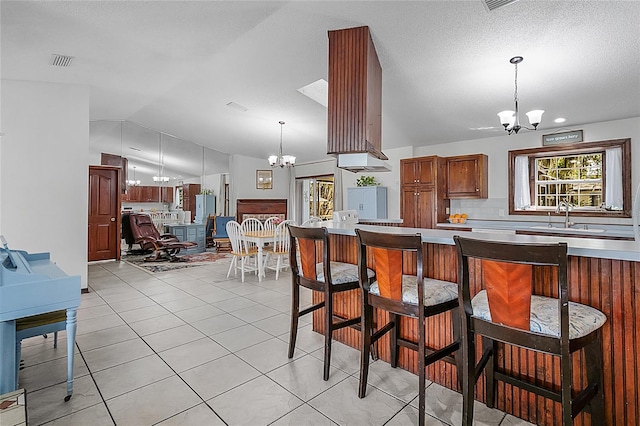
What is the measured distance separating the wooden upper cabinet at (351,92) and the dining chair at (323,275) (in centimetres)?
120

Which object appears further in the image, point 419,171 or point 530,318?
point 419,171

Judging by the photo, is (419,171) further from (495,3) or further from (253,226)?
(495,3)

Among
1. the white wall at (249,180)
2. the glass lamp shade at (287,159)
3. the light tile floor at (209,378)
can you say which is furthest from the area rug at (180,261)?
the glass lamp shade at (287,159)

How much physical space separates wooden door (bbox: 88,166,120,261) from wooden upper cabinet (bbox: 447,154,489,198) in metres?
6.90

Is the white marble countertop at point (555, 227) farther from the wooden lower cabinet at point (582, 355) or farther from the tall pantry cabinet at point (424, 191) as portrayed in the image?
the wooden lower cabinet at point (582, 355)

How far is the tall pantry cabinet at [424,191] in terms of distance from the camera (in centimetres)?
570

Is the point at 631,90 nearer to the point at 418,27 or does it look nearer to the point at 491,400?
the point at 418,27

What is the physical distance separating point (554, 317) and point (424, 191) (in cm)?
463

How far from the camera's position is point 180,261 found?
268 inches

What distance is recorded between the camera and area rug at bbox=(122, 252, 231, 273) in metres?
6.14

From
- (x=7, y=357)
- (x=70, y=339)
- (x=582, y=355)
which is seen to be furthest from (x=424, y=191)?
(x=7, y=357)

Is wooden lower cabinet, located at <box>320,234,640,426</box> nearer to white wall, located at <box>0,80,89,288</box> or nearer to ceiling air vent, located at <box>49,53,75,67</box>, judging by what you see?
ceiling air vent, located at <box>49,53,75,67</box>

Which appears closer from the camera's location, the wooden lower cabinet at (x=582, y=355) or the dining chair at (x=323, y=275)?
the wooden lower cabinet at (x=582, y=355)

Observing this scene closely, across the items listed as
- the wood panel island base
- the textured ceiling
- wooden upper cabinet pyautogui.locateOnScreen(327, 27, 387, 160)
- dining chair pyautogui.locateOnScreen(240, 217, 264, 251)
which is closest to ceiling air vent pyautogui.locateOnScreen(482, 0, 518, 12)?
the textured ceiling
